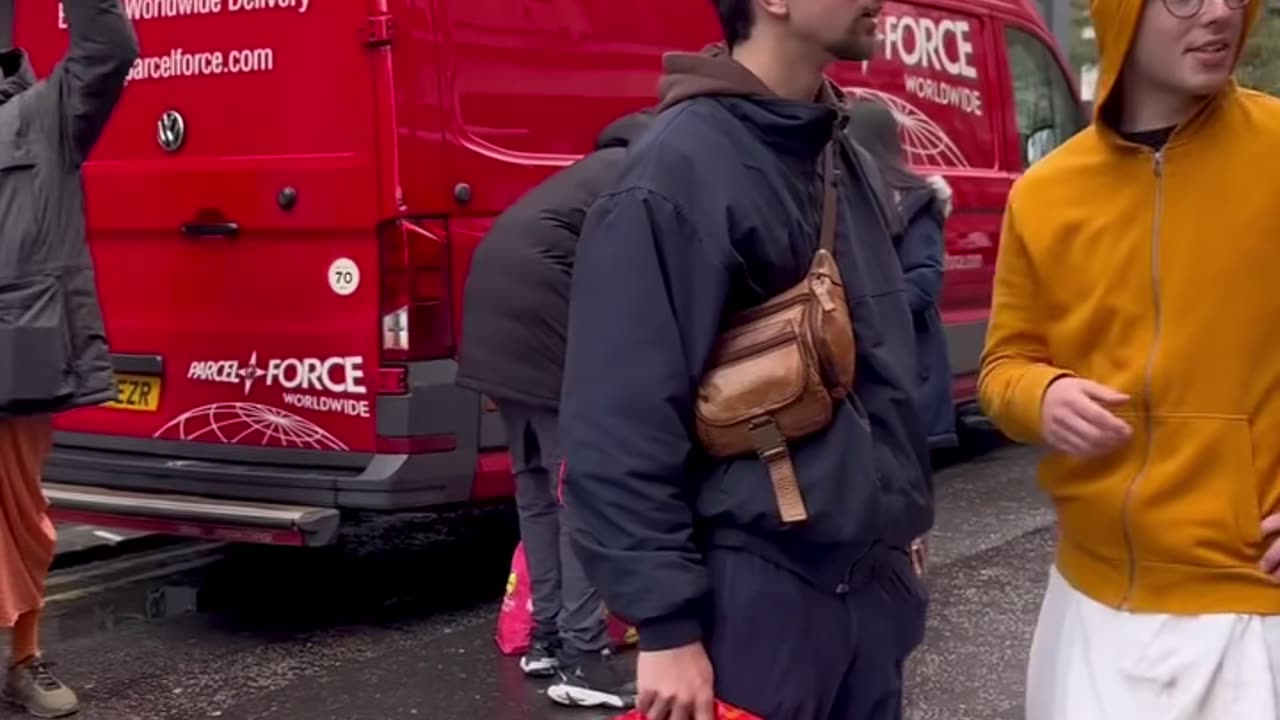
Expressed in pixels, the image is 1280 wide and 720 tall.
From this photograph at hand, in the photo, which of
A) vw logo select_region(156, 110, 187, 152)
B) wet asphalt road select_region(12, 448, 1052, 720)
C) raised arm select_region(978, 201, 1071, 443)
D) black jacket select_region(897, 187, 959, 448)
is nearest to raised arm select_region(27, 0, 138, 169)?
vw logo select_region(156, 110, 187, 152)

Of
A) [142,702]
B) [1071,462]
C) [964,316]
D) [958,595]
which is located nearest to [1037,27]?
[964,316]

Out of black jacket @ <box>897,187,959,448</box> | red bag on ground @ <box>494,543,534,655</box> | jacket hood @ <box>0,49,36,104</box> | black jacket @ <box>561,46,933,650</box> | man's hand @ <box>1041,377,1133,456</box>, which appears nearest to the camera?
black jacket @ <box>561,46,933,650</box>

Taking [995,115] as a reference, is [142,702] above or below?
below

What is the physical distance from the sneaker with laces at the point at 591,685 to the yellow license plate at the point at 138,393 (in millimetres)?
1897

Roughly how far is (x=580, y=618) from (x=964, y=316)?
3.80 metres

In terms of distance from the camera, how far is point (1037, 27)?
9.30 meters

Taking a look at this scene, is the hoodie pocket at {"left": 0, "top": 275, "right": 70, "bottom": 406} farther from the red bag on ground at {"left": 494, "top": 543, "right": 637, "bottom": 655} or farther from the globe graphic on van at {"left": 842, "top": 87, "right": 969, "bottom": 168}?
the globe graphic on van at {"left": 842, "top": 87, "right": 969, "bottom": 168}

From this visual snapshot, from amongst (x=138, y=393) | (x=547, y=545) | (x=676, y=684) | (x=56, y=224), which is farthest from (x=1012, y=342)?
(x=138, y=393)

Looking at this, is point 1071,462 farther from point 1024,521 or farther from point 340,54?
point 1024,521

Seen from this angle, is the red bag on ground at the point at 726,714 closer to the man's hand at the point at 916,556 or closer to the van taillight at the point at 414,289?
the man's hand at the point at 916,556

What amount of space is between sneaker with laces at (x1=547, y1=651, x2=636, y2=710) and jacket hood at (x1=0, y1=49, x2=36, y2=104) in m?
2.19

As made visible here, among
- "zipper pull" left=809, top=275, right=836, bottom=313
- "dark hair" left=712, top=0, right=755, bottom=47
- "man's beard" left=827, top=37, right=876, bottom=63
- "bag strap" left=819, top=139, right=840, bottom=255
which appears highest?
"dark hair" left=712, top=0, right=755, bottom=47

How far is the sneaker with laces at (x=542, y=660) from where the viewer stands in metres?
5.30

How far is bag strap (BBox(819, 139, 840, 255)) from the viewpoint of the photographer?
7.66ft
